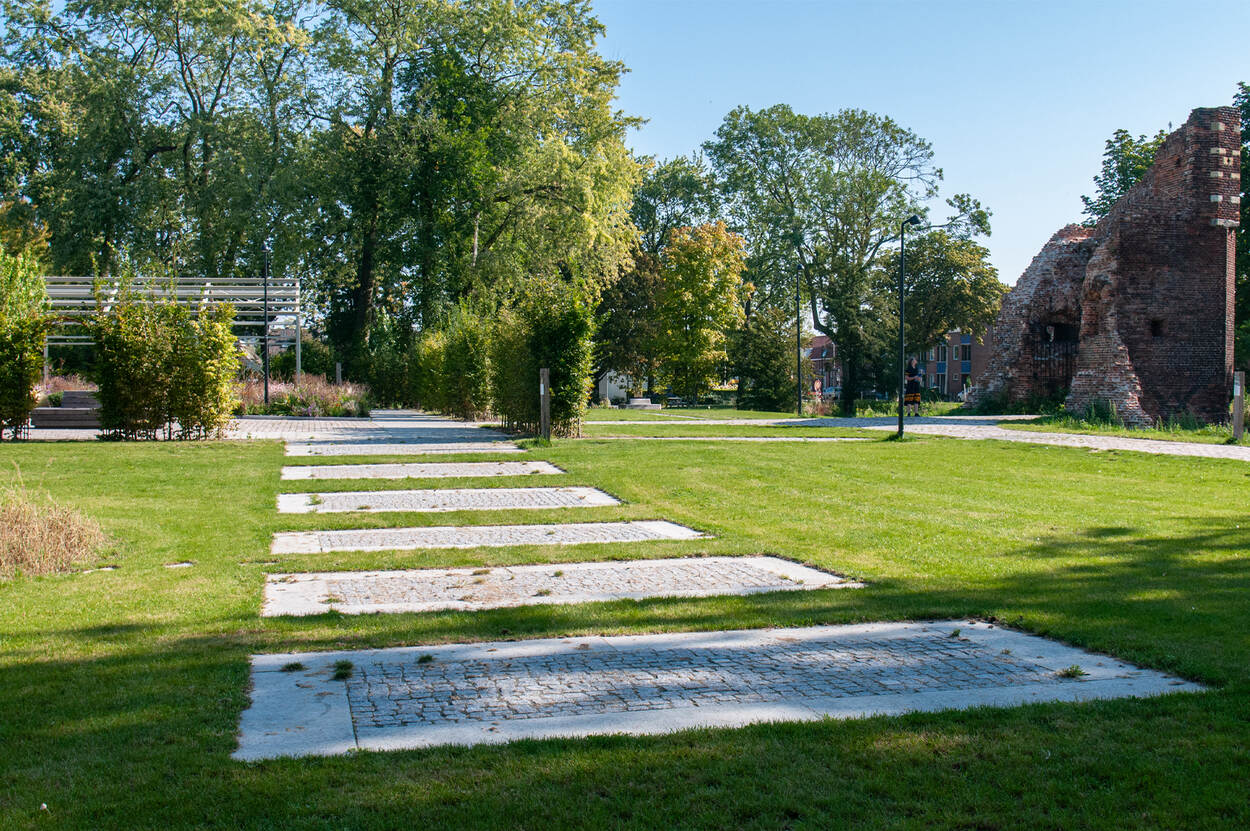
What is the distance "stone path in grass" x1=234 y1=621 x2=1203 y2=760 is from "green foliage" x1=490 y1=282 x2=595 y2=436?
15530mm

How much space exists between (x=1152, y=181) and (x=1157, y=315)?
4147mm

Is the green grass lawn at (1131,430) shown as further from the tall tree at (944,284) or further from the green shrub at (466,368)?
the tall tree at (944,284)

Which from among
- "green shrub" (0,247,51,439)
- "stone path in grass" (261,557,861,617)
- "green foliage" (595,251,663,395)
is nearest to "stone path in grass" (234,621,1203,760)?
"stone path in grass" (261,557,861,617)

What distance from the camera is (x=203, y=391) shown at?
65.5ft

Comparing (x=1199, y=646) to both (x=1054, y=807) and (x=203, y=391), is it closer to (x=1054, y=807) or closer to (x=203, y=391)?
(x=1054, y=807)

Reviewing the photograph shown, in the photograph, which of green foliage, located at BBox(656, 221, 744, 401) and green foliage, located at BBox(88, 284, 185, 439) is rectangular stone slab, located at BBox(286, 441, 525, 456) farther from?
green foliage, located at BBox(656, 221, 744, 401)

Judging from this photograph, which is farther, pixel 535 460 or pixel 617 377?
pixel 617 377

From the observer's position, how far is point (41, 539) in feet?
25.7

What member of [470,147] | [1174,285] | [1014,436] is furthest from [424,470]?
[470,147]

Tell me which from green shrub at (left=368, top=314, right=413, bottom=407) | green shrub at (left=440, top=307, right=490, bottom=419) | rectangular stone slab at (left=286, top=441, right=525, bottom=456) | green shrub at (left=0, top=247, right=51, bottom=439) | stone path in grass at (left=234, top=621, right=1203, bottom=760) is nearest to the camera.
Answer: stone path in grass at (left=234, top=621, right=1203, bottom=760)

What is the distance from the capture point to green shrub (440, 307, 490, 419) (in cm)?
2833

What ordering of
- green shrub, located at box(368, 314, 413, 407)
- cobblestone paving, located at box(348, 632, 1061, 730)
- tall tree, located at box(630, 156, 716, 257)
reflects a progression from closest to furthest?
cobblestone paving, located at box(348, 632, 1061, 730)
green shrub, located at box(368, 314, 413, 407)
tall tree, located at box(630, 156, 716, 257)

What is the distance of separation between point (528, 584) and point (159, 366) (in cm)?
1467

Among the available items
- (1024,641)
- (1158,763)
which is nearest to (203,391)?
(1024,641)
